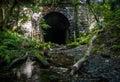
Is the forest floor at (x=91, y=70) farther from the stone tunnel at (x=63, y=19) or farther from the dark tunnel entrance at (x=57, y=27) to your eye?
the dark tunnel entrance at (x=57, y=27)

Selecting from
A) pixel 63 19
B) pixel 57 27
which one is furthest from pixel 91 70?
pixel 57 27

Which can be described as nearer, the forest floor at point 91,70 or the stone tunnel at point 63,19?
the forest floor at point 91,70

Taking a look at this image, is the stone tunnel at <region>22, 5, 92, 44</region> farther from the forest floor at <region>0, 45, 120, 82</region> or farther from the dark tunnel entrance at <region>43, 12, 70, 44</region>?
the forest floor at <region>0, 45, 120, 82</region>

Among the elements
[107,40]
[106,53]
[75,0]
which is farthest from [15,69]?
[75,0]

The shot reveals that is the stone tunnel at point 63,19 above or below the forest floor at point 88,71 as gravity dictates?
above

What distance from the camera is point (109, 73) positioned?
8.08 m

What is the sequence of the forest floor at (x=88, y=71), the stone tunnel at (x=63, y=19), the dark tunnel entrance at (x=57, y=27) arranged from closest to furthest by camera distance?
the forest floor at (x=88, y=71), the stone tunnel at (x=63, y=19), the dark tunnel entrance at (x=57, y=27)

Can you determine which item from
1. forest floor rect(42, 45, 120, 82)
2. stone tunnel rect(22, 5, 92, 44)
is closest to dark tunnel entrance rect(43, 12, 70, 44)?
stone tunnel rect(22, 5, 92, 44)

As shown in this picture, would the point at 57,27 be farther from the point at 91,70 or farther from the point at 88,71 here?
the point at 88,71

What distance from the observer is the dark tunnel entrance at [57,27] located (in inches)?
776

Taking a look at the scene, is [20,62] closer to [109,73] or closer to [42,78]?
[42,78]

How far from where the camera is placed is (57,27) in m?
21.9

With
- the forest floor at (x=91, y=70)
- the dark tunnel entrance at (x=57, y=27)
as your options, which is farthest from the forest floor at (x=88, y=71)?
the dark tunnel entrance at (x=57, y=27)

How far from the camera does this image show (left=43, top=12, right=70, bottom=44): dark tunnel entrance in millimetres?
19719
